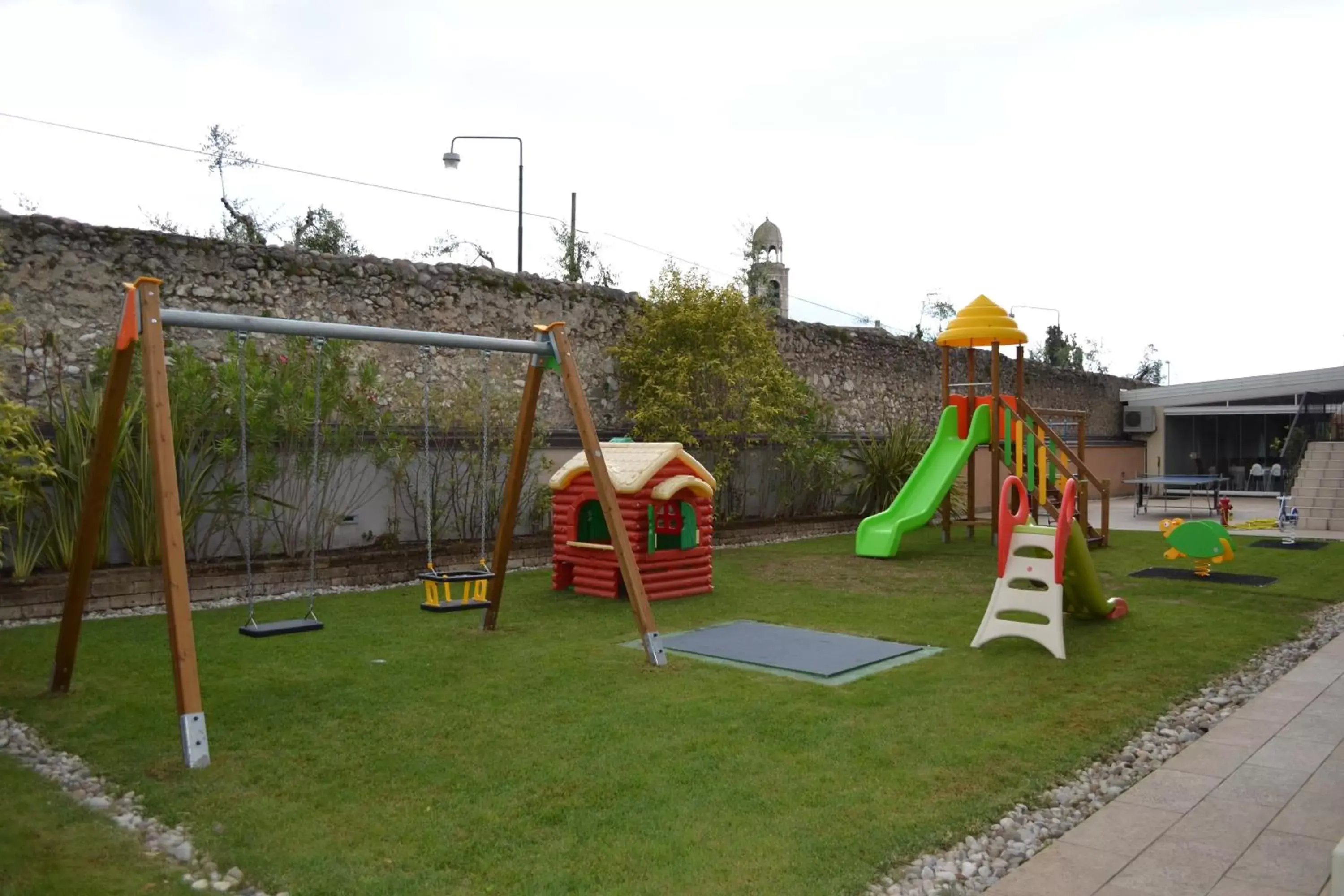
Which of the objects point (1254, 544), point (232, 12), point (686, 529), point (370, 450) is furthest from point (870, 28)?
point (1254, 544)

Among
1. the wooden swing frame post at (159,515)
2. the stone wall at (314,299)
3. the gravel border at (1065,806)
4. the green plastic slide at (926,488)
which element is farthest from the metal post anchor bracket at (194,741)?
the green plastic slide at (926,488)

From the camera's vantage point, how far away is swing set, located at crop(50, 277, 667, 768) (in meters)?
4.12

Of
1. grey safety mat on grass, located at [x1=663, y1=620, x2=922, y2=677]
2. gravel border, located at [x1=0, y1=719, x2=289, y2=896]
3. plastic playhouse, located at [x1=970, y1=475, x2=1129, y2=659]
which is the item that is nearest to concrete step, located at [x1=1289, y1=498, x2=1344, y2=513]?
plastic playhouse, located at [x1=970, y1=475, x2=1129, y2=659]

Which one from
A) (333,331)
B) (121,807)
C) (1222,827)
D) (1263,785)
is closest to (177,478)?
(333,331)

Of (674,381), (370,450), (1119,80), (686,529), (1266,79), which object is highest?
(1119,80)

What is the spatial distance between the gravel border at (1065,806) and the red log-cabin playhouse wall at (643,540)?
13.9 feet

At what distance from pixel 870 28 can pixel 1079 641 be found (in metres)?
4.74

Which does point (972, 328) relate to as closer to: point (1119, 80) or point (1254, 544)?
point (1119, 80)

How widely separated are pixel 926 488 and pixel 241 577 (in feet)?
24.6

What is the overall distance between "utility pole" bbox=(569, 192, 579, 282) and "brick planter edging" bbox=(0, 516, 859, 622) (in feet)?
45.9

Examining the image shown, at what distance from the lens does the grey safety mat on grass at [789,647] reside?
18.6 ft

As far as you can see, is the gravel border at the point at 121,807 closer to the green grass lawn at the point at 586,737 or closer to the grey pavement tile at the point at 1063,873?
the green grass lawn at the point at 586,737

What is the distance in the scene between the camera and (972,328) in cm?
1144

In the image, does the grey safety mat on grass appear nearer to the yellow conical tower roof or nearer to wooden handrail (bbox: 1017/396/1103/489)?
the yellow conical tower roof
